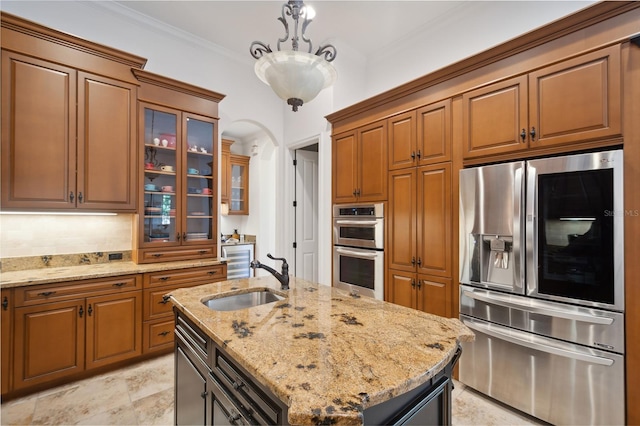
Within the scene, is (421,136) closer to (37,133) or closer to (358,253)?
(358,253)

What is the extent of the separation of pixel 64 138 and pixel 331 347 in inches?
114

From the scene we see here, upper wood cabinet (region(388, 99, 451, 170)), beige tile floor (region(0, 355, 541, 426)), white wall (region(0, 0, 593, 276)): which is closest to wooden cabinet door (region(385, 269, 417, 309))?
beige tile floor (region(0, 355, 541, 426))

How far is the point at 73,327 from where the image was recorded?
239cm

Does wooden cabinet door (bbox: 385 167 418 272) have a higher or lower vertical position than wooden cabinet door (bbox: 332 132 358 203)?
lower

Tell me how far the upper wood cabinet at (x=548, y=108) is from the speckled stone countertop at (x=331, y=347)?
150cm

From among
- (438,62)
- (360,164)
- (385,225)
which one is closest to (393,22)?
(438,62)

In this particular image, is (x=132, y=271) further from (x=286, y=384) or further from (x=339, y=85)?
(x=339, y=85)

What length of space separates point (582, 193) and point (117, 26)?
4375 mm

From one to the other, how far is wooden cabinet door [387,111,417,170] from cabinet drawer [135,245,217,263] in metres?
2.27

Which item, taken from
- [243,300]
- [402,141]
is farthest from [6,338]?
[402,141]

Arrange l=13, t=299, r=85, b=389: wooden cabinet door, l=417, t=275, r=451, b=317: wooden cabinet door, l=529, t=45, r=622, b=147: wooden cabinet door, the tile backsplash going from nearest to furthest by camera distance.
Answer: l=529, t=45, r=622, b=147: wooden cabinet door, l=13, t=299, r=85, b=389: wooden cabinet door, l=417, t=275, r=451, b=317: wooden cabinet door, the tile backsplash

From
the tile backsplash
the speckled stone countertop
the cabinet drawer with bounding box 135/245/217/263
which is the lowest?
the speckled stone countertop

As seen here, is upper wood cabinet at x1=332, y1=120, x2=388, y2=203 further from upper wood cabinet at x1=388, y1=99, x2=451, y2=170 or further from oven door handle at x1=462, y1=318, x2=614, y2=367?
oven door handle at x1=462, y1=318, x2=614, y2=367

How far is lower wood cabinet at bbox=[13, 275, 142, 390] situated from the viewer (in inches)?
86.6
